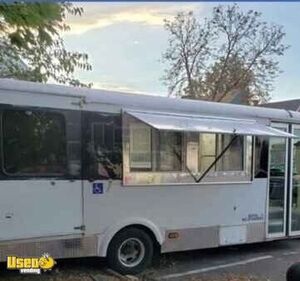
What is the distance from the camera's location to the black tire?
6883 millimetres

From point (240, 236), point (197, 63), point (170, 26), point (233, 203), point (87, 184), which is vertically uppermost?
point (170, 26)

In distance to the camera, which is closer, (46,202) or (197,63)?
(46,202)

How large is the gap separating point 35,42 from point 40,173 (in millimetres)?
1830

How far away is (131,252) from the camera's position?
712cm

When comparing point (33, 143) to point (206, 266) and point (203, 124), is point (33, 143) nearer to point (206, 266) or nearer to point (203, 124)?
point (203, 124)

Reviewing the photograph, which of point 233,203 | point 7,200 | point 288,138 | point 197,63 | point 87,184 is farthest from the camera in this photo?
point 197,63

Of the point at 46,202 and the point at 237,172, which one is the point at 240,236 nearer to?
the point at 237,172

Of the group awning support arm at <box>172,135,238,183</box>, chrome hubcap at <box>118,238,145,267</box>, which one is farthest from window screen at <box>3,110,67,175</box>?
awning support arm at <box>172,135,238,183</box>

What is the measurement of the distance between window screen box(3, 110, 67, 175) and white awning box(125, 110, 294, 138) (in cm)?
115

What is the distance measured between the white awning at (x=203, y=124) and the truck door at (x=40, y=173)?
42.3 inches

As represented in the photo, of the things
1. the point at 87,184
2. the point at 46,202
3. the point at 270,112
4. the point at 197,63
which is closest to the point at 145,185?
the point at 87,184

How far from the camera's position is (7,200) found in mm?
6016

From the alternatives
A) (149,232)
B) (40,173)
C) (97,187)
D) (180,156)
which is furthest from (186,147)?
(40,173)

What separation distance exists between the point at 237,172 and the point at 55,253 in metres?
3.48
